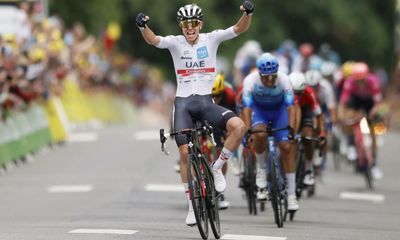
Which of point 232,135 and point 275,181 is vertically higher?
point 232,135

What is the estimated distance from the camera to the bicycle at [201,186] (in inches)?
595

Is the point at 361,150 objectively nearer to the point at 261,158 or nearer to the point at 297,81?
the point at 297,81

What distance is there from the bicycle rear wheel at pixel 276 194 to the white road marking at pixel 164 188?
549cm

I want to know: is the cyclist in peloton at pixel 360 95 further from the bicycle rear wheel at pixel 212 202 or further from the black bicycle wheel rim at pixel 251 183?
the bicycle rear wheel at pixel 212 202

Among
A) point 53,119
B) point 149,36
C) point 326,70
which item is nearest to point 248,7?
point 149,36

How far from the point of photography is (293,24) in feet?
219

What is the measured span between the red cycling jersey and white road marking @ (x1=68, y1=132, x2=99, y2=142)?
41.3 ft

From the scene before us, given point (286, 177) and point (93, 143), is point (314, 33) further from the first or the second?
point (286, 177)

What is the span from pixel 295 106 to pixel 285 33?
47.0m

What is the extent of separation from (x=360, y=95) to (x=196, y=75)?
9.36m

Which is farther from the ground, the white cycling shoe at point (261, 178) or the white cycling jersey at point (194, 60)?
the white cycling jersey at point (194, 60)

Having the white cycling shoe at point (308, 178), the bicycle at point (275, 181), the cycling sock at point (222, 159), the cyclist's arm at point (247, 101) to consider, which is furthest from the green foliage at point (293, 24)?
the cycling sock at point (222, 159)

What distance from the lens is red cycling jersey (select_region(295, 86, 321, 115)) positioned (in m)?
20.1

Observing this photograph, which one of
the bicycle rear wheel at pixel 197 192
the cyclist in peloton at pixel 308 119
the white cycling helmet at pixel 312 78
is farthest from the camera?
the white cycling helmet at pixel 312 78
